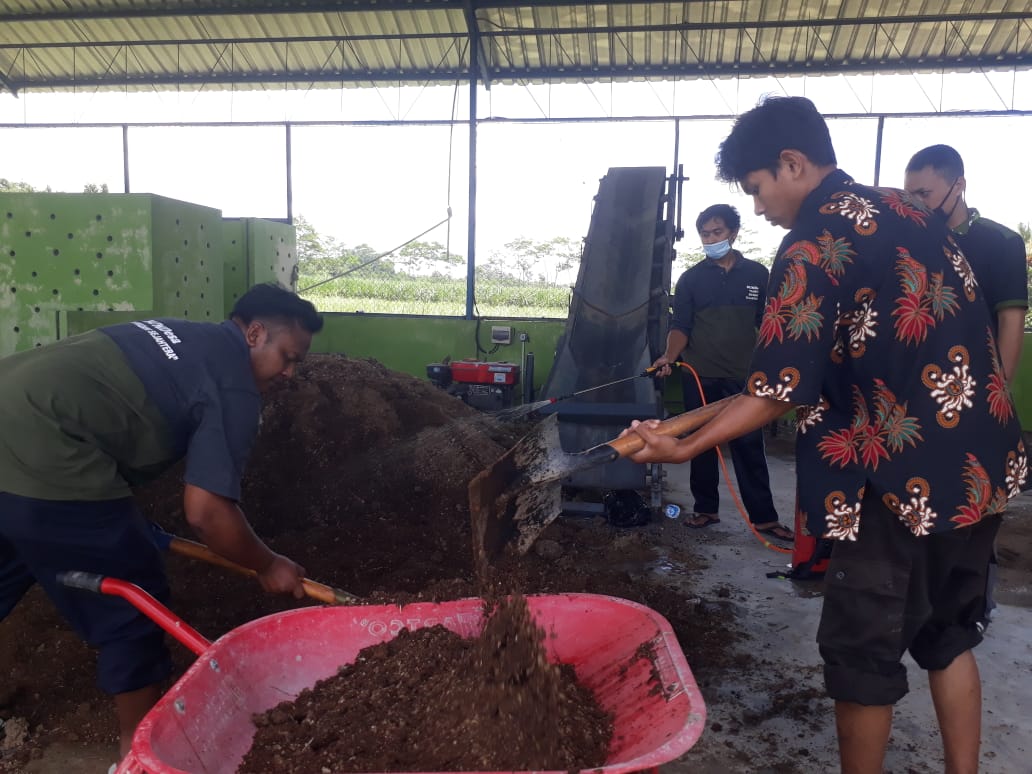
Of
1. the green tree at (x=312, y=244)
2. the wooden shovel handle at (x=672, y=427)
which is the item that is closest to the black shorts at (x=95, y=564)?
the wooden shovel handle at (x=672, y=427)

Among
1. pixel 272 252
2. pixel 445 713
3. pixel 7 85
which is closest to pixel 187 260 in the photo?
pixel 272 252

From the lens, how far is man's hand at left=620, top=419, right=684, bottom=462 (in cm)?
170

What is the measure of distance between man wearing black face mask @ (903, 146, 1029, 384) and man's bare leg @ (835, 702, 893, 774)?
1.39 meters

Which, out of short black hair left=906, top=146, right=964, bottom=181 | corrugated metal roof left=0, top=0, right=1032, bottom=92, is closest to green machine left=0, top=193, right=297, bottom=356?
short black hair left=906, top=146, right=964, bottom=181

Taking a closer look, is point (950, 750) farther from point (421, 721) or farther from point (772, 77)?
point (772, 77)

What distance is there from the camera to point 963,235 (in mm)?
2586

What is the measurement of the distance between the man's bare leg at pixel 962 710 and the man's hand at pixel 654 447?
789 mm

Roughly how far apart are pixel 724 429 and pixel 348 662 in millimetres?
1061

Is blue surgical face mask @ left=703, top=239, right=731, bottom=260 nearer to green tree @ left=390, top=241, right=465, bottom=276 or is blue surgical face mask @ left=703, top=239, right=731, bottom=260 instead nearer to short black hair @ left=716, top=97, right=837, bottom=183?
short black hair @ left=716, top=97, right=837, bottom=183

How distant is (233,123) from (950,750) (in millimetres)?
8923

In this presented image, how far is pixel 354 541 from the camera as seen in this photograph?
3406mm

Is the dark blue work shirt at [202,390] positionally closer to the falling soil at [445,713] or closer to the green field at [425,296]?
the falling soil at [445,713]

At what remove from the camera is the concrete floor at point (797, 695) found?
6.97ft

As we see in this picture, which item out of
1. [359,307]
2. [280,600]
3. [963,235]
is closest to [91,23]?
[359,307]
